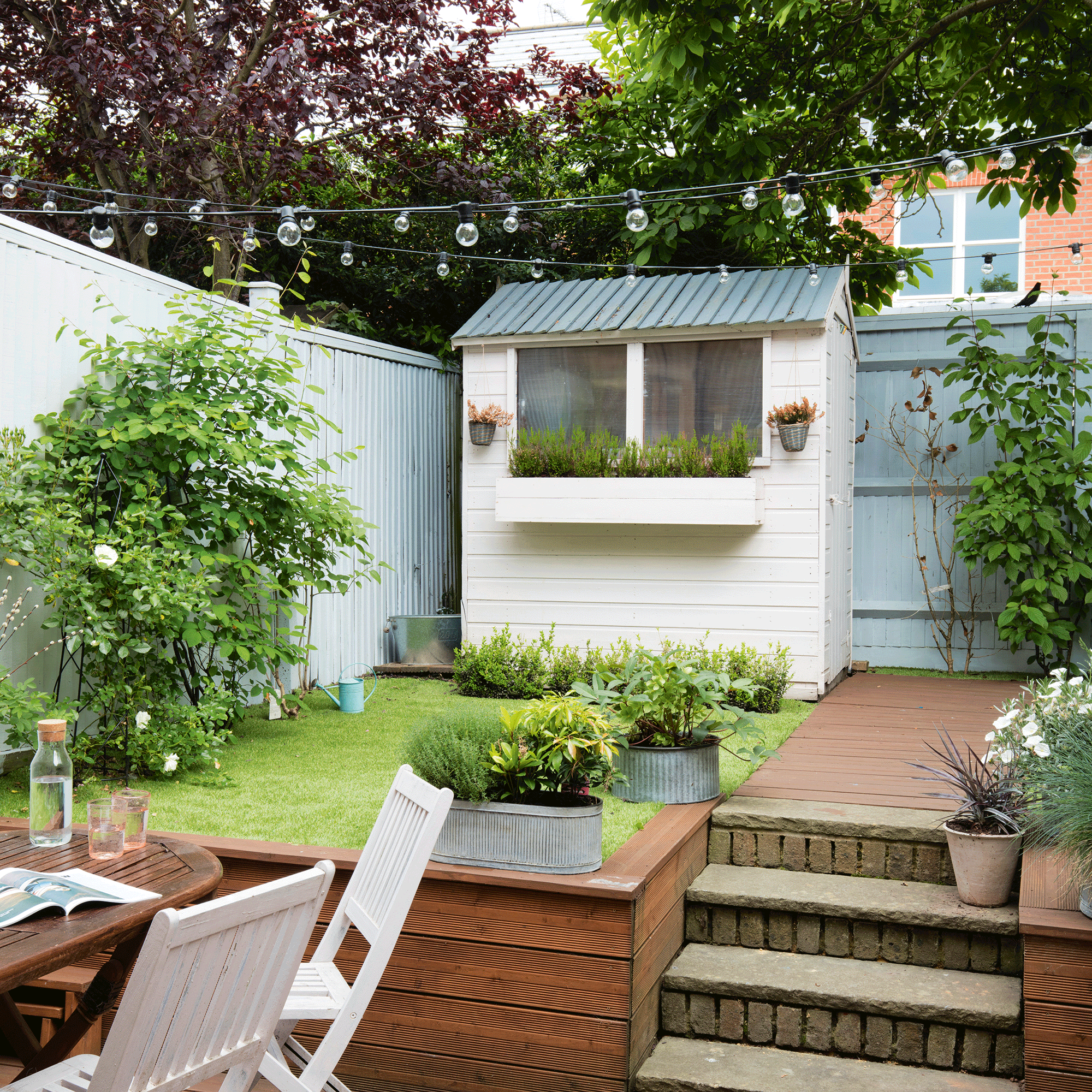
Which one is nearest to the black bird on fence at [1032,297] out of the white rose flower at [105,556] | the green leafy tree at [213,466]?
the green leafy tree at [213,466]

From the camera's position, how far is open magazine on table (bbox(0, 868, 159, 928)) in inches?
77.8

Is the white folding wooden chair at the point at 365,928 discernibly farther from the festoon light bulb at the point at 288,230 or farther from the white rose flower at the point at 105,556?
the festoon light bulb at the point at 288,230

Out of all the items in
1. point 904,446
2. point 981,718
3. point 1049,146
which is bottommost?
point 981,718

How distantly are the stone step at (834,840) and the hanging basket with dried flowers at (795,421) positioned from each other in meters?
2.75

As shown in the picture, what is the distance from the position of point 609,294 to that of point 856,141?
3.08 m

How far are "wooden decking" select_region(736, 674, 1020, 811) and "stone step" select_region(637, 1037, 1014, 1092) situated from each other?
43.4 inches

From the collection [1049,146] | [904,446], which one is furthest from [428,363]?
[1049,146]

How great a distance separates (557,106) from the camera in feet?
29.5

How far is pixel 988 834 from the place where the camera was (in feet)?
10.8

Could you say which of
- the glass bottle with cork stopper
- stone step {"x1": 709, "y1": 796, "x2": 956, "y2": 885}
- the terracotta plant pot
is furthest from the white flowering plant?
the glass bottle with cork stopper

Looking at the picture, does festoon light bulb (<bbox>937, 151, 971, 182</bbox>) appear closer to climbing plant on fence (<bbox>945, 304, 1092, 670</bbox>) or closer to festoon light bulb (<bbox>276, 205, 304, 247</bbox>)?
festoon light bulb (<bbox>276, 205, 304, 247</bbox>)

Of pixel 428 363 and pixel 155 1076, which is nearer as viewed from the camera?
pixel 155 1076

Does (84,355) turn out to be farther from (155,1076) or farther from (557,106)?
(557,106)

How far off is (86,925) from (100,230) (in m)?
3.19
